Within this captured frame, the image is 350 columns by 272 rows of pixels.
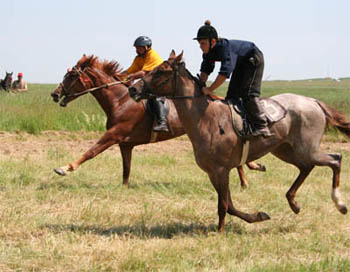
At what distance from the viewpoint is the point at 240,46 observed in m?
6.13

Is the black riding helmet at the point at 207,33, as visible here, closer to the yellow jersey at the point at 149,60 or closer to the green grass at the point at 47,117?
the yellow jersey at the point at 149,60

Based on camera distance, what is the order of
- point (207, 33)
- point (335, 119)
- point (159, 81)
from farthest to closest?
1. point (335, 119)
2. point (159, 81)
3. point (207, 33)

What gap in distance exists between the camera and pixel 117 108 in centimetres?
908

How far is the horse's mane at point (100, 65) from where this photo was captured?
9.32 meters

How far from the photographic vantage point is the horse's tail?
6.80 meters

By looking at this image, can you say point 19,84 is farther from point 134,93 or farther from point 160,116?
point 134,93

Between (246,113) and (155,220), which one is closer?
(246,113)

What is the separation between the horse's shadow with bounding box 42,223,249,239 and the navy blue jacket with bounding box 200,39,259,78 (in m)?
1.95

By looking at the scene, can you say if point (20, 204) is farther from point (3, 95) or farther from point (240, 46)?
point (3, 95)

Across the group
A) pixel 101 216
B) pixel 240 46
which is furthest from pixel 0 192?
pixel 240 46

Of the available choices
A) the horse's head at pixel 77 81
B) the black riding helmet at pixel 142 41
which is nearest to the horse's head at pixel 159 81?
the black riding helmet at pixel 142 41

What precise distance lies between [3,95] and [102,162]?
10835 millimetres

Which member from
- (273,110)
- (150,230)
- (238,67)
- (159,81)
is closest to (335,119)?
(273,110)

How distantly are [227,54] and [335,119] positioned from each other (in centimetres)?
201
